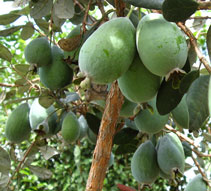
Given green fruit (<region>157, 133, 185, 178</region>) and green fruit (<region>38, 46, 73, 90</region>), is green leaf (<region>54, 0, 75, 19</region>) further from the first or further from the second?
green fruit (<region>157, 133, 185, 178</region>)

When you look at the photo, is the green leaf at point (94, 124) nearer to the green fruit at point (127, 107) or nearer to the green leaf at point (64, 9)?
the green fruit at point (127, 107)

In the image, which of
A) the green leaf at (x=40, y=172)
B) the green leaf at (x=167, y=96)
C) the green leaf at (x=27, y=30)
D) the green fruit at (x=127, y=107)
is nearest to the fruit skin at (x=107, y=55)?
the green leaf at (x=167, y=96)

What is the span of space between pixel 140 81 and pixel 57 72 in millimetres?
430

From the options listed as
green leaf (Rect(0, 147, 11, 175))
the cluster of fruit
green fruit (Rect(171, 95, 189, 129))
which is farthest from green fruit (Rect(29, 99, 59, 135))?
green fruit (Rect(171, 95, 189, 129))

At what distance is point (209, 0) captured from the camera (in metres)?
0.57

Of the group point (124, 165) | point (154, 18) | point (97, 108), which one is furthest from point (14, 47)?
point (154, 18)

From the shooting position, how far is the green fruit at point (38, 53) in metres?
0.96

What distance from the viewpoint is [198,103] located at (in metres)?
0.59

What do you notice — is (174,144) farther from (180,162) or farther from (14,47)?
(14,47)

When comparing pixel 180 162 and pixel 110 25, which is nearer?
pixel 110 25

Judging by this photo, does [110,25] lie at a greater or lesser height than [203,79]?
greater

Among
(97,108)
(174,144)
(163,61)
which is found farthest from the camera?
(97,108)

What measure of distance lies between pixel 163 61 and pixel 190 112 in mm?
134

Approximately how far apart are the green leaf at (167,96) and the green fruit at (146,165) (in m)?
0.47
